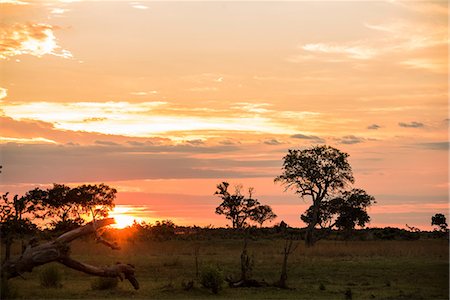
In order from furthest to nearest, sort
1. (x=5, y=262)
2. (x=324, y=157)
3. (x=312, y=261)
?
1. (x=324, y=157)
2. (x=312, y=261)
3. (x=5, y=262)

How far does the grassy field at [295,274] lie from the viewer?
95.9 feet

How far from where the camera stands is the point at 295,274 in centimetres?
3722

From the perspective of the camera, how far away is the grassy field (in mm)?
29219

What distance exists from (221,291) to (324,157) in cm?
4500

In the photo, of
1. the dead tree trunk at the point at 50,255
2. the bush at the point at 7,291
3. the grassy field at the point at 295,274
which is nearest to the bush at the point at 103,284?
the grassy field at the point at 295,274

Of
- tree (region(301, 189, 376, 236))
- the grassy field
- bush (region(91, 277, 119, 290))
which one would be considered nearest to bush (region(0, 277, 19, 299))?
the grassy field

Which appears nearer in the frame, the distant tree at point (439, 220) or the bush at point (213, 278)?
the bush at point (213, 278)

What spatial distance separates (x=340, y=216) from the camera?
82.2 m

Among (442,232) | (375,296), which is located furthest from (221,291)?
(442,232)

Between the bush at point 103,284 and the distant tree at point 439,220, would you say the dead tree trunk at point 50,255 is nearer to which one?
the bush at point 103,284

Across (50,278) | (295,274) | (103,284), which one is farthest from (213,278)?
(295,274)

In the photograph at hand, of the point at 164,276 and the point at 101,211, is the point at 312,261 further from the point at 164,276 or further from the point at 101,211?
the point at 101,211

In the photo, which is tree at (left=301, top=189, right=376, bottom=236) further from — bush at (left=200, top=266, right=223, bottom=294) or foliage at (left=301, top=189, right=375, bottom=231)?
bush at (left=200, top=266, right=223, bottom=294)

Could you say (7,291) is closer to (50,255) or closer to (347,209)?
(50,255)
